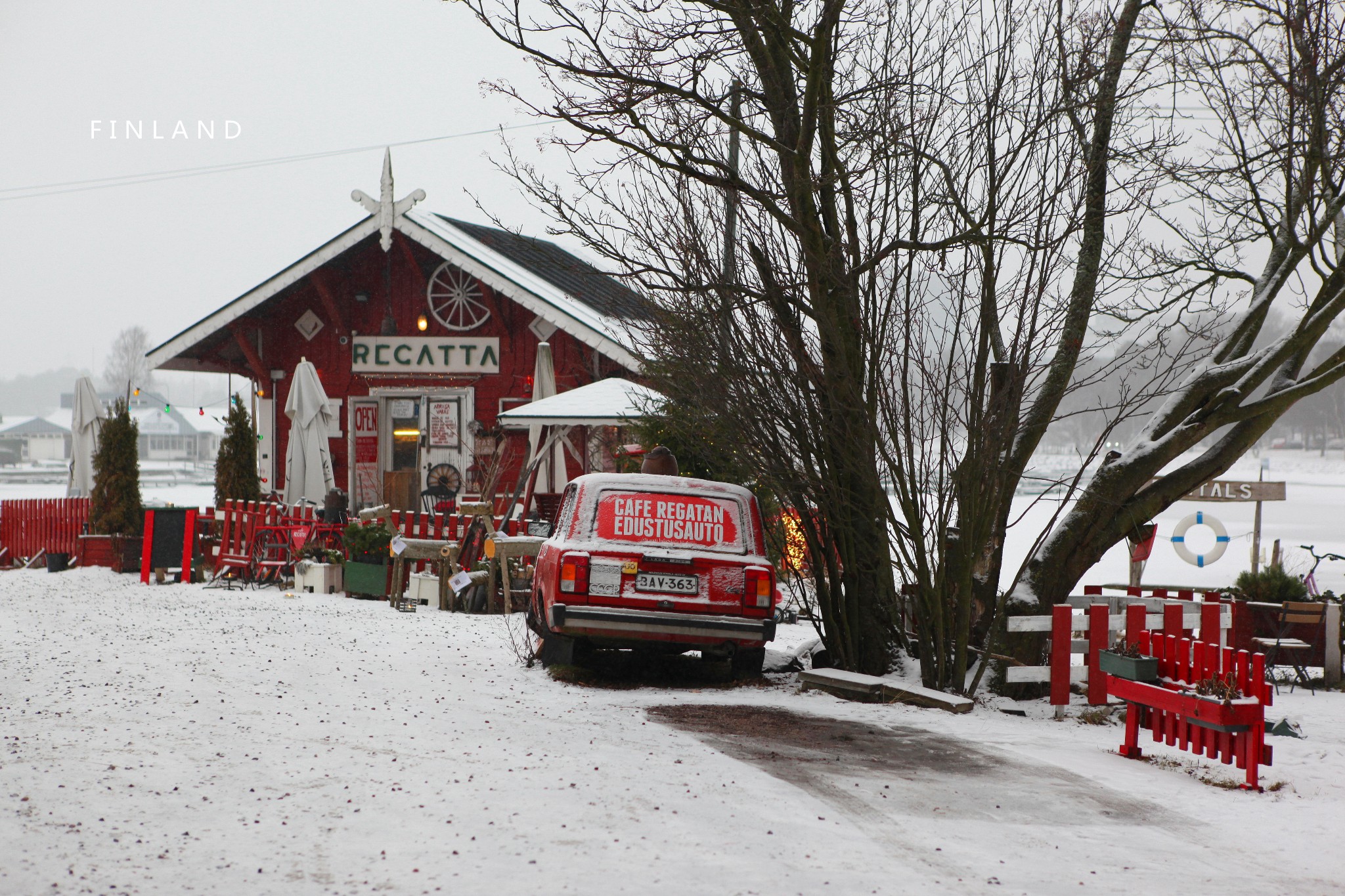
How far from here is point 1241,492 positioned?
15.5 m

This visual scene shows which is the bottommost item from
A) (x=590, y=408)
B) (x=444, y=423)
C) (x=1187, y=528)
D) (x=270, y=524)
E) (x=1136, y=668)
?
(x=1136, y=668)

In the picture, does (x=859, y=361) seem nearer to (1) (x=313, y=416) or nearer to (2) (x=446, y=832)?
(2) (x=446, y=832)

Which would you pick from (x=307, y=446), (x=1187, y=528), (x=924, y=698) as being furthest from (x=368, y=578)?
(x=1187, y=528)

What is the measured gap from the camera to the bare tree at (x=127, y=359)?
350ft

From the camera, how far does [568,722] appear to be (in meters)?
7.57

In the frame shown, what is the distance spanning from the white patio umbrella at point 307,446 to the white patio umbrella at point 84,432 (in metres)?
3.54

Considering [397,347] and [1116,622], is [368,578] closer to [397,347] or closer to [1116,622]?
[397,347]

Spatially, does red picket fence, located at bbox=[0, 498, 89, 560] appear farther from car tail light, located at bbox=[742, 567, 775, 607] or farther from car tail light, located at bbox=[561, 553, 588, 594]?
car tail light, located at bbox=[742, 567, 775, 607]

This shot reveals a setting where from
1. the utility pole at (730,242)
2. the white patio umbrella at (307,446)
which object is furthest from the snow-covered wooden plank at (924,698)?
the white patio umbrella at (307,446)

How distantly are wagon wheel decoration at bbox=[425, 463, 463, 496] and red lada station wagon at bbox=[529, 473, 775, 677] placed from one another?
13.1 meters

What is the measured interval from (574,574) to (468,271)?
1270 centimetres

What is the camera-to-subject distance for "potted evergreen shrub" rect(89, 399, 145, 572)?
703 inches

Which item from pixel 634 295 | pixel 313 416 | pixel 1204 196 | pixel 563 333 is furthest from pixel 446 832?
pixel 563 333

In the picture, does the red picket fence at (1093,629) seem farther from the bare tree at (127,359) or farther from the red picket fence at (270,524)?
the bare tree at (127,359)
